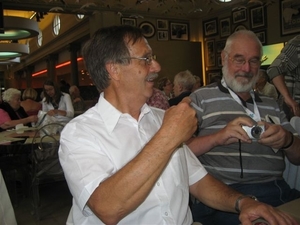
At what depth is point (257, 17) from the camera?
918cm

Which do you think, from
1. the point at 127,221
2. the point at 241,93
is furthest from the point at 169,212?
the point at 241,93

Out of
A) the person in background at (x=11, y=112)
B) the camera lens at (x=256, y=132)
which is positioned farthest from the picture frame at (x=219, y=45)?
the camera lens at (x=256, y=132)

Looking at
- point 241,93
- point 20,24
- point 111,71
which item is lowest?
point 241,93

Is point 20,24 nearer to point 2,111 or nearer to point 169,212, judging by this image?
point 2,111

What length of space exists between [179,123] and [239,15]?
9.31m

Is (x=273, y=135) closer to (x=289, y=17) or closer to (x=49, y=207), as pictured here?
(x=49, y=207)

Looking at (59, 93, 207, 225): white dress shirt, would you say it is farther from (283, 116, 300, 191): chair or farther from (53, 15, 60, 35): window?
(53, 15, 60, 35): window

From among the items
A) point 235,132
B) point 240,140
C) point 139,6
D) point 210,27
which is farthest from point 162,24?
point 235,132

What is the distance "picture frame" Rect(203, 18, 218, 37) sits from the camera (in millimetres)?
10560

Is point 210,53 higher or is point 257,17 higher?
point 257,17

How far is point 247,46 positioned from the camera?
211 centimetres

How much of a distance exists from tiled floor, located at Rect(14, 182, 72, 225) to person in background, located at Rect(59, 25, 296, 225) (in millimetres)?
2628

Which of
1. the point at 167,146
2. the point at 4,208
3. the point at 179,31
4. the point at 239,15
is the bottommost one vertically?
the point at 4,208

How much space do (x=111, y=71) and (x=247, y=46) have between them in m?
1.05
